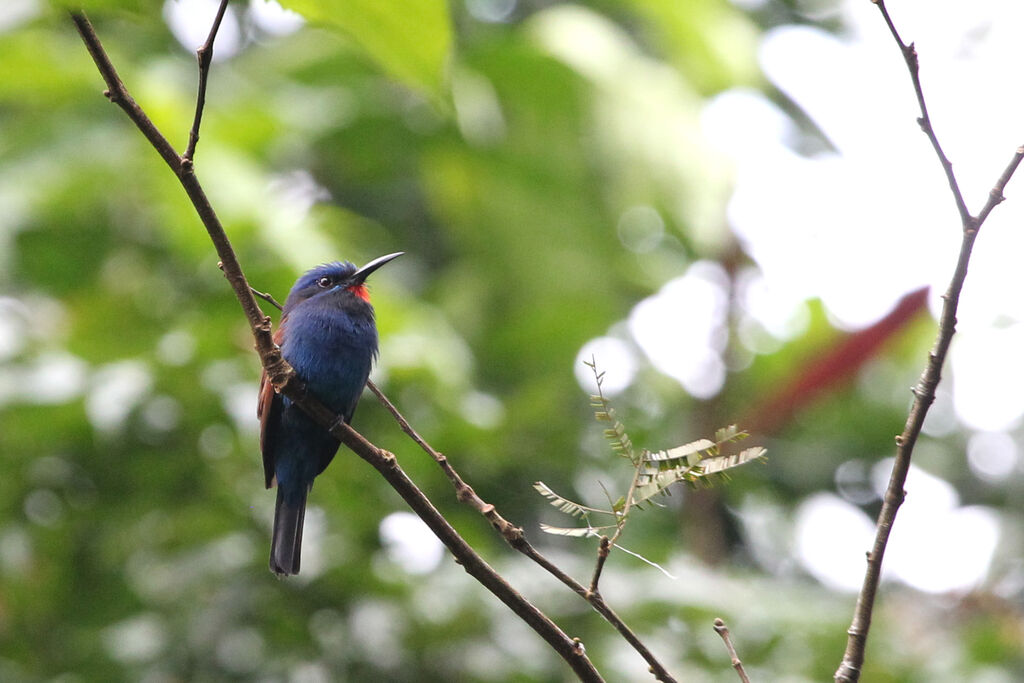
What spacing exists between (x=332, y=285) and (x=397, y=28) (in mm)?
2720

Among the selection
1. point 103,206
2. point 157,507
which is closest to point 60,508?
point 157,507

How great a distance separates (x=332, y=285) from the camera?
360 centimetres

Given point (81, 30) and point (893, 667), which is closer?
point (81, 30)

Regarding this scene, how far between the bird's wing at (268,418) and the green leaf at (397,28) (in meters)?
2.03

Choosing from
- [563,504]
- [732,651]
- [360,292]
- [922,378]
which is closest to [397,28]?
[563,504]

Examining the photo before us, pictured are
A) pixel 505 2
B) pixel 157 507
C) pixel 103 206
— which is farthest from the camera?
pixel 505 2

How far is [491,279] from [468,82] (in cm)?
82

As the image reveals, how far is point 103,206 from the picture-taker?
14.0ft

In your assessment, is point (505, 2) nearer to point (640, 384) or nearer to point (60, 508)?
point (640, 384)

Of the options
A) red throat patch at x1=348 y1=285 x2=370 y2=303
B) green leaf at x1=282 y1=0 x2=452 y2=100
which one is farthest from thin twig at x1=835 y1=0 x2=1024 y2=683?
red throat patch at x1=348 y1=285 x2=370 y2=303

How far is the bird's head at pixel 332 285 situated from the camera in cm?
349

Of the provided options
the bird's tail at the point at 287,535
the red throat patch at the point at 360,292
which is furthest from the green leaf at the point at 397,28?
the red throat patch at the point at 360,292

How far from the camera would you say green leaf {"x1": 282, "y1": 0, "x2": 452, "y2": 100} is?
89 cm

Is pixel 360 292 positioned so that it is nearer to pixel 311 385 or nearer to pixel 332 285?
pixel 332 285
